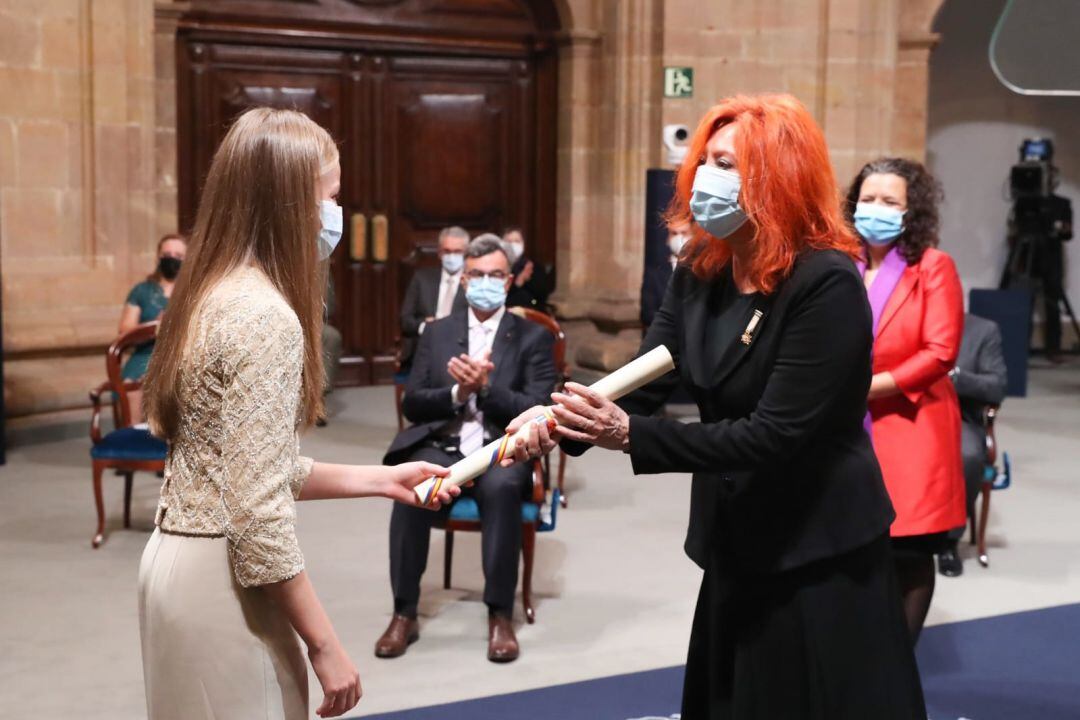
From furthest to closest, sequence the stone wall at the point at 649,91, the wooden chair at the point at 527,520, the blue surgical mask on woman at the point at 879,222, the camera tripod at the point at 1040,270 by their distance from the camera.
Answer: the camera tripod at the point at 1040,270 < the stone wall at the point at 649,91 < the wooden chair at the point at 527,520 < the blue surgical mask on woman at the point at 879,222

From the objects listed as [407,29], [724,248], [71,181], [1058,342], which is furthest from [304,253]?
[1058,342]

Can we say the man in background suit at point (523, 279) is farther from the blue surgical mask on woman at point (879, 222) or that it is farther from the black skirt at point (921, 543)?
the black skirt at point (921, 543)

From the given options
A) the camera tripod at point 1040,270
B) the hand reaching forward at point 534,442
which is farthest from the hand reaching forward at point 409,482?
the camera tripod at point 1040,270

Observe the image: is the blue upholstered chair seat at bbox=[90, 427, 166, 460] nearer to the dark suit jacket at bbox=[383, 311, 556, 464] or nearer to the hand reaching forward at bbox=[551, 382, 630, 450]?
the dark suit jacket at bbox=[383, 311, 556, 464]

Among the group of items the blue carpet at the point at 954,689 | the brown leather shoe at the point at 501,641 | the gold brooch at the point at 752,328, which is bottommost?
the blue carpet at the point at 954,689

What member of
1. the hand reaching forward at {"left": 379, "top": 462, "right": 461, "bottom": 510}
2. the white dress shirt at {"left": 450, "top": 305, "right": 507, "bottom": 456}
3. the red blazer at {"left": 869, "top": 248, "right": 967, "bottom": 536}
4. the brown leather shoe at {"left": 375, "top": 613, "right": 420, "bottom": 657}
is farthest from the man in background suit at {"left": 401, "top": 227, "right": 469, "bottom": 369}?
the hand reaching forward at {"left": 379, "top": 462, "right": 461, "bottom": 510}

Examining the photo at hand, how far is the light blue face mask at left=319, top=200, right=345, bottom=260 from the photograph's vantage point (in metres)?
2.43

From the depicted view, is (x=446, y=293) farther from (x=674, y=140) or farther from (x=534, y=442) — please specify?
(x=534, y=442)

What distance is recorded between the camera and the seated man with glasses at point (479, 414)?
4871 mm

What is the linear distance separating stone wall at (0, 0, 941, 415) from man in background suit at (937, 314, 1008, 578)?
4390 millimetres

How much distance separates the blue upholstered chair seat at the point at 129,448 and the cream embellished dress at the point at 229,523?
390 cm

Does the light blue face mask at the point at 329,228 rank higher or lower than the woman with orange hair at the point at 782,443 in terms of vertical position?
higher

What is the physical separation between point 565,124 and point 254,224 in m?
9.00

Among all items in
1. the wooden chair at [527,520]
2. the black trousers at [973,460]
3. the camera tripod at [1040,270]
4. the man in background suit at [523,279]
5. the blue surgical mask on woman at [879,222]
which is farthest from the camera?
the camera tripod at [1040,270]
